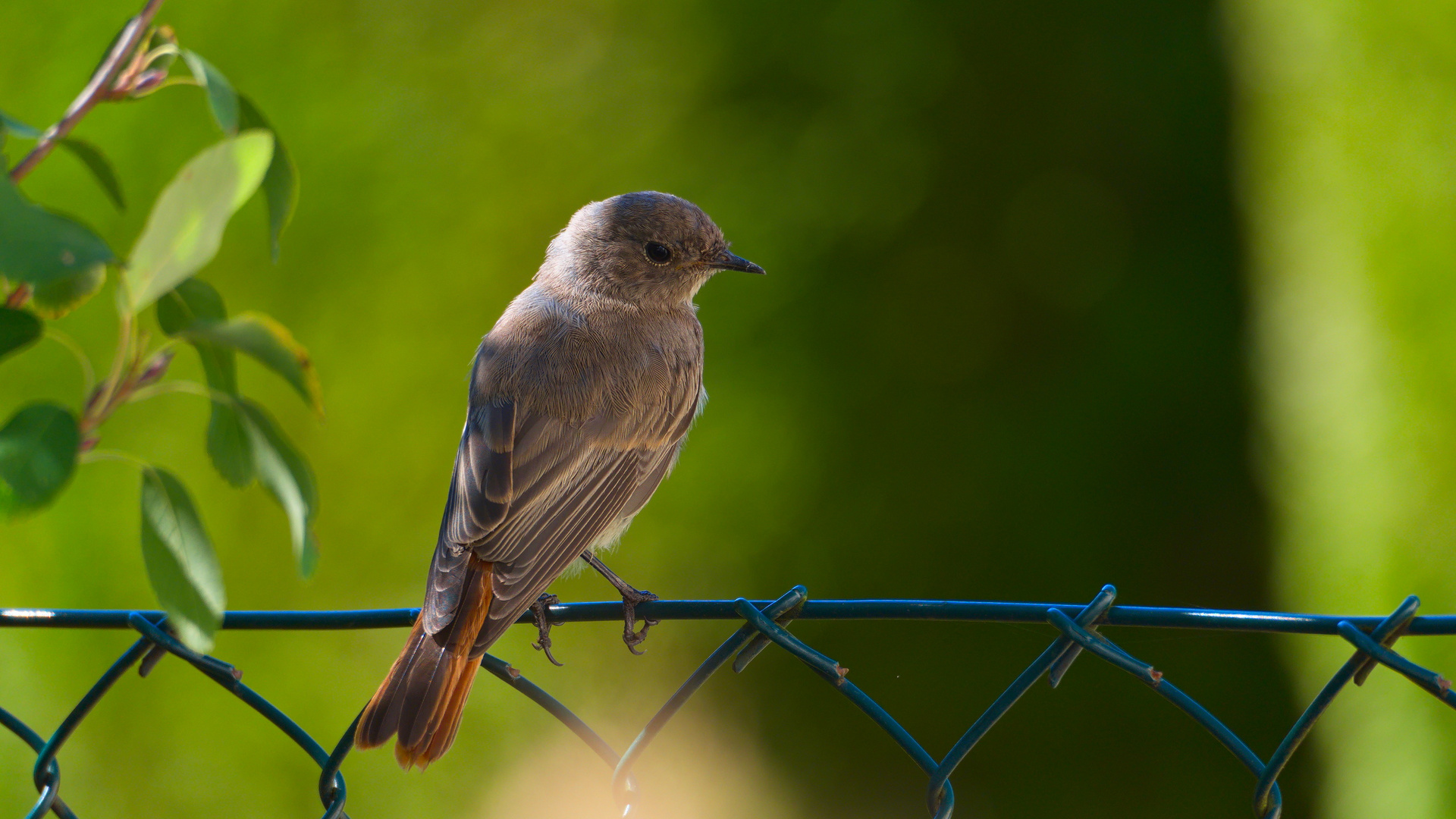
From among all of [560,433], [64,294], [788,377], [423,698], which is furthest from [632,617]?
[788,377]

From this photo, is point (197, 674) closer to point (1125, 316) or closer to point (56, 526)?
point (56, 526)

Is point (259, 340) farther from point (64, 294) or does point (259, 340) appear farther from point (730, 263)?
point (730, 263)

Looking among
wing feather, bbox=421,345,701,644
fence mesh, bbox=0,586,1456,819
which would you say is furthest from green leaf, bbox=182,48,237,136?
wing feather, bbox=421,345,701,644

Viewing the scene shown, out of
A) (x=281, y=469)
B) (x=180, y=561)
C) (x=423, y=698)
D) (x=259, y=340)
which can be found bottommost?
(x=423, y=698)

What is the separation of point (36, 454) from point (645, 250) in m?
2.54

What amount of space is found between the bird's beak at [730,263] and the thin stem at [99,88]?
6.93 ft

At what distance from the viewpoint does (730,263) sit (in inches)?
132

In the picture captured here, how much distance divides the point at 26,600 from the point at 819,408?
2532 mm

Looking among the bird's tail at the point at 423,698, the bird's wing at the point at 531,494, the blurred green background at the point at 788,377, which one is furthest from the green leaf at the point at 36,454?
the blurred green background at the point at 788,377

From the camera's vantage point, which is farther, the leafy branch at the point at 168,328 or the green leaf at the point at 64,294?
the green leaf at the point at 64,294

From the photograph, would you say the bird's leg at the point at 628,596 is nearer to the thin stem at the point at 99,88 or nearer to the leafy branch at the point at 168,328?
the leafy branch at the point at 168,328

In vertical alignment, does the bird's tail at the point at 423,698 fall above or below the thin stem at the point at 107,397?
below

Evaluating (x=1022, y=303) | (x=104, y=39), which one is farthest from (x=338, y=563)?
(x=1022, y=303)

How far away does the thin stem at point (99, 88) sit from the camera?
1135mm
